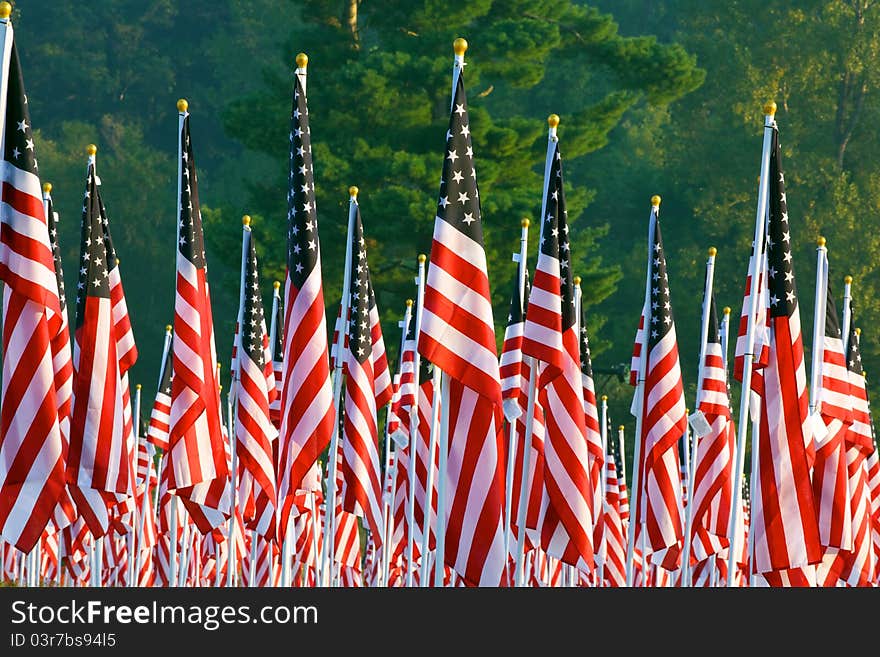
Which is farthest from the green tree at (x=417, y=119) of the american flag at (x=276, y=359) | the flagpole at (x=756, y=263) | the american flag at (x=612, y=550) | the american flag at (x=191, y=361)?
the flagpole at (x=756, y=263)

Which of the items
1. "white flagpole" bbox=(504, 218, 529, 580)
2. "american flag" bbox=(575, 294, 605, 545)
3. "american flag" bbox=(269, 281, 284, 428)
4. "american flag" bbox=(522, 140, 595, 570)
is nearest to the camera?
"american flag" bbox=(522, 140, 595, 570)

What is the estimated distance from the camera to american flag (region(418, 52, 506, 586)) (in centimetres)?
1366

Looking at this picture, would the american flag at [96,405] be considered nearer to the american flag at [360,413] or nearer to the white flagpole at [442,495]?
the american flag at [360,413]

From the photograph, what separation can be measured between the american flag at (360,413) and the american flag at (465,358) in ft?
12.5

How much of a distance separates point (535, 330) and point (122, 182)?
38968mm

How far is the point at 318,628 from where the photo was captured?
11.4m

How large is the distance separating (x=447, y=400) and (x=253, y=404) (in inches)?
205

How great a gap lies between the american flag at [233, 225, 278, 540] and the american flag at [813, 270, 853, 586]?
5484mm

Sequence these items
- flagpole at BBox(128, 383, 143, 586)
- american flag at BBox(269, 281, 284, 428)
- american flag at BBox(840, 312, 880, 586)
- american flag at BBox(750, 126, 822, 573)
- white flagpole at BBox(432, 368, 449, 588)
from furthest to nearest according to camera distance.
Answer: flagpole at BBox(128, 383, 143, 586) < american flag at BBox(269, 281, 284, 428) < american flag at BBox(840, 312, 880, 586) < american flag at BBox(750, 126, 822, 573) < white flagpole at BBox(432, 368, 449, 588)

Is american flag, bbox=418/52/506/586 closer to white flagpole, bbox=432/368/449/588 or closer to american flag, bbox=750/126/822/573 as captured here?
white flagpole, bbox=432/368/449/588

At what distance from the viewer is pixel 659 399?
18.3 m

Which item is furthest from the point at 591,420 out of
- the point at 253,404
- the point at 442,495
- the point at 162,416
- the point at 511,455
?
the point at 162,416

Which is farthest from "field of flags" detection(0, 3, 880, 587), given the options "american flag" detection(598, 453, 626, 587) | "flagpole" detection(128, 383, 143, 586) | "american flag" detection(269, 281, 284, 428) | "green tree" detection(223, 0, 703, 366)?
"green tree" detection(223, 0, 703, 366)

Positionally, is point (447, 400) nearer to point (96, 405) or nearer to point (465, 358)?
point (465, 358)
